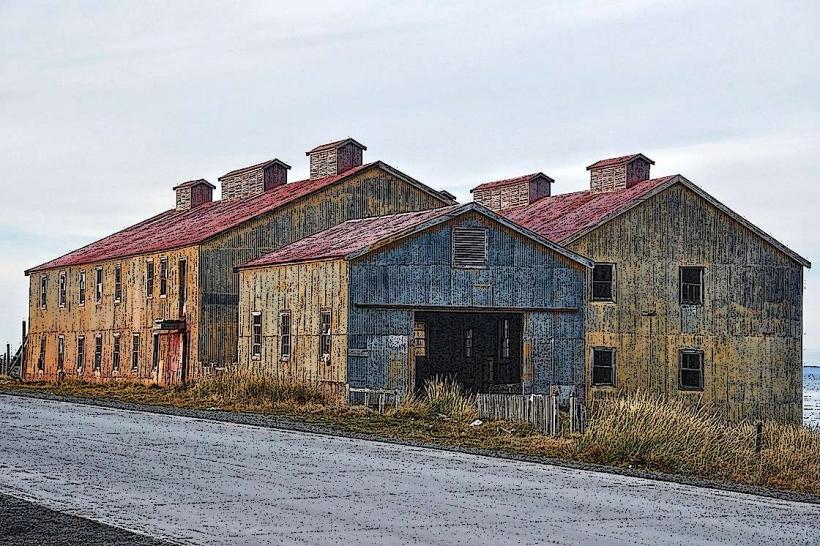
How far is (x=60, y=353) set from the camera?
58438mm

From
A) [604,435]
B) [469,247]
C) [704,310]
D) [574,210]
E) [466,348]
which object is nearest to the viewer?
[604,435]

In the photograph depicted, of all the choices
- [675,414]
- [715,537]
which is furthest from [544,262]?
[715,537]

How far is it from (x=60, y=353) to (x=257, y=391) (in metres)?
25.0

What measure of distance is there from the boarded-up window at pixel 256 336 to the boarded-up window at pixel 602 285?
35.5ft

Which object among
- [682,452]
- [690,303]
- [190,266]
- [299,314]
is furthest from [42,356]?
[682,452]

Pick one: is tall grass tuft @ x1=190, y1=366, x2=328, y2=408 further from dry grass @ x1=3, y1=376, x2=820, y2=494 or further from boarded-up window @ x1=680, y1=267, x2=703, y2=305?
boarded-up window @ x1=680, y1=267, x2=703, y2=305

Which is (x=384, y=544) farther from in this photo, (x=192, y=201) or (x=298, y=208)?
(x=192, y=201)

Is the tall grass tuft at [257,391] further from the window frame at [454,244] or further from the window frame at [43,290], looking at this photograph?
the window frame at [43,290]

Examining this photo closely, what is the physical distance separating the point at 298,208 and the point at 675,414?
25.4 m

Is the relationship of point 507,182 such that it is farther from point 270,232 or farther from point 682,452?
point 682,452

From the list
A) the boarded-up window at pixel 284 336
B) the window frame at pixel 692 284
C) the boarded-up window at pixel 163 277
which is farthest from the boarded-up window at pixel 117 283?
the window frame at pixel 692 284

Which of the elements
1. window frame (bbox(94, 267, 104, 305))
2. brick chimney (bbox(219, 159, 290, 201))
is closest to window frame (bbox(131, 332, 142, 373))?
window frame (bbox(94, 267, 104, 305))

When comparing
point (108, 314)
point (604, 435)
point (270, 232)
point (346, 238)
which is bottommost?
point (604, 435)

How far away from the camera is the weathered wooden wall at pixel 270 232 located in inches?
1804
